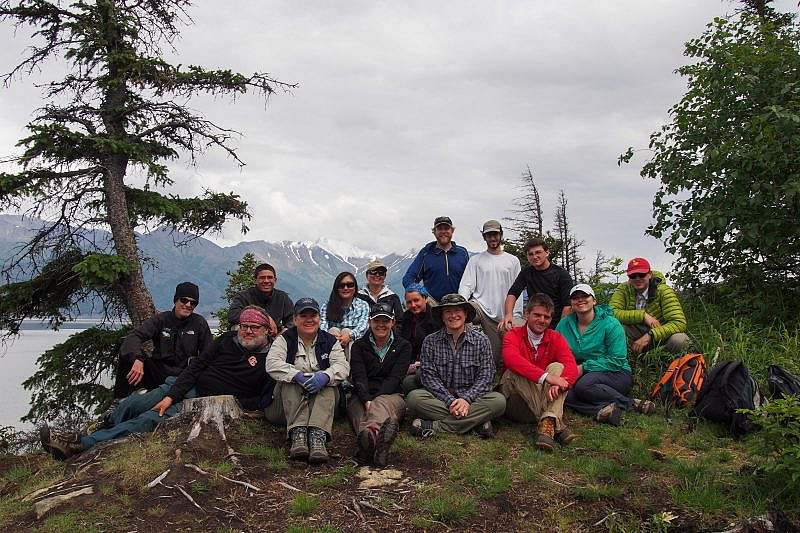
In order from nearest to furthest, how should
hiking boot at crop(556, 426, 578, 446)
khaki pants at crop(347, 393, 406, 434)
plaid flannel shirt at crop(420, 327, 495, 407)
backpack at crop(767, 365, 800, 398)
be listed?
backpack at crop(767, 365, 800, 398) < hiking boot at crop(556, 426, 578, 446) < khaki pants at crop(347, 393, 406, 434) < plaid flannel shirt at crop(420, 327, 495, 407)

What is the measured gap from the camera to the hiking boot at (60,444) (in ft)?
20.5

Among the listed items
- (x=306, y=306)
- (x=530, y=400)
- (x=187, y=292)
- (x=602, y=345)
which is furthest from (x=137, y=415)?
(x=602, y=345)

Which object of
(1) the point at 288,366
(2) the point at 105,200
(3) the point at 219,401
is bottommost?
(3) the point at 219,401

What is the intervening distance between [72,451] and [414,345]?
14.3 feet

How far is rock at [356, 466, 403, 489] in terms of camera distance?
17.6 ft

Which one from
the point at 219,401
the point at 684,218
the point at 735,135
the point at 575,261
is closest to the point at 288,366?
the point at 219,401

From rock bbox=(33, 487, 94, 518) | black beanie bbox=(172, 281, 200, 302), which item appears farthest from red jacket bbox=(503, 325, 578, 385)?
rock bbox=(33, 487, 94, 518)

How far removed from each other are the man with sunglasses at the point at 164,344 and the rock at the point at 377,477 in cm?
294

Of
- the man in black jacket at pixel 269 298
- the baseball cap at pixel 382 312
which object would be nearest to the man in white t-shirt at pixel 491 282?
the baseball cap at pixel 382 312

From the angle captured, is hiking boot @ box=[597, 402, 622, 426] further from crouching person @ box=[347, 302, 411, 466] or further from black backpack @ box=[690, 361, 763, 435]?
crouching person @ box=[347, 302, 411, 466]

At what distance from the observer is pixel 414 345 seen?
25.3 feet

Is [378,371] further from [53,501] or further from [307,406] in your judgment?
[53,501]

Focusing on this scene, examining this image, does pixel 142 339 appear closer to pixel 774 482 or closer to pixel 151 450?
pixel 151 450

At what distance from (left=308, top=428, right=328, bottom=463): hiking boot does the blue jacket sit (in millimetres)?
3050
